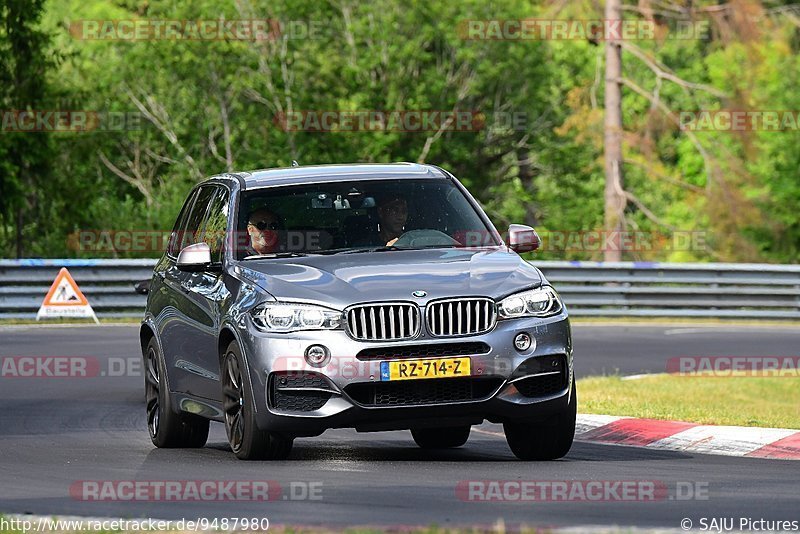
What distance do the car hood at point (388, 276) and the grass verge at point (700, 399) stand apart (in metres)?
3.54

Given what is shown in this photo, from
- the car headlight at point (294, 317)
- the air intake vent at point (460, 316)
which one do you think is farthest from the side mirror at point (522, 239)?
the car headlight at point (294, 317)

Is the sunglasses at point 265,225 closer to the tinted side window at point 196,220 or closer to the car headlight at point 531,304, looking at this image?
the tinted side window at point 196,220

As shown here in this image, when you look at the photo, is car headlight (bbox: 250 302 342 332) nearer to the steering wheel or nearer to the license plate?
the license plate

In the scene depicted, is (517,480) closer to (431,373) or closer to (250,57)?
(431,373)

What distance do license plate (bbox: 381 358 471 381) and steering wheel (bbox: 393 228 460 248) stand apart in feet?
4.45

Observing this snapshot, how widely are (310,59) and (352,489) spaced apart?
34.5m

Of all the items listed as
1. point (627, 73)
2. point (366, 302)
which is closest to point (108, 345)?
point (366, 302)

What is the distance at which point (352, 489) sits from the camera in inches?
352

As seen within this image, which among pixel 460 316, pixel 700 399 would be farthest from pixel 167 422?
pixel 700 399

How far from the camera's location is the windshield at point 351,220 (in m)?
11.1

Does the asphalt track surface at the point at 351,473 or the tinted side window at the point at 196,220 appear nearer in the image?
the asphalt track surface at the point at 351,473

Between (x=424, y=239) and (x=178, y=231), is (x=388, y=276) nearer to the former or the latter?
(x=424, y=239)

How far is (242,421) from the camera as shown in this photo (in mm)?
10430

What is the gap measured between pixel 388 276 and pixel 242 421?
4.12 feet
